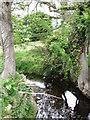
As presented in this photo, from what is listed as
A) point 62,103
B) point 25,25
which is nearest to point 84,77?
point 62,103

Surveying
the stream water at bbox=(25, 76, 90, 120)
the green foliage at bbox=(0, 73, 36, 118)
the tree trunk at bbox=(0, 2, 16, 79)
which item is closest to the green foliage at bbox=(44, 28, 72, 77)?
the stream water at bbox=(25, 76, 90, 120)

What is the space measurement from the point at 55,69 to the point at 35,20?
3867 millimetres

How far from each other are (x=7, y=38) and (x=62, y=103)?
3.31 meters

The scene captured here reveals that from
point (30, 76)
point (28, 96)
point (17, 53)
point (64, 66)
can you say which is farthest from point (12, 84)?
point (17, 53)

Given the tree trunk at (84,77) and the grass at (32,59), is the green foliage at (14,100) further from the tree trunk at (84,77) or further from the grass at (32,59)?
the grass at (32,59)

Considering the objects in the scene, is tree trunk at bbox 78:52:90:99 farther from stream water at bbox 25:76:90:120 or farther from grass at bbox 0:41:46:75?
grass at bbox 0:41:46:75

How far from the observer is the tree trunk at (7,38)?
506 cm

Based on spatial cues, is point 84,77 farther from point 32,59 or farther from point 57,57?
point 32,59

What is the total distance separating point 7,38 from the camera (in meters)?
5.36

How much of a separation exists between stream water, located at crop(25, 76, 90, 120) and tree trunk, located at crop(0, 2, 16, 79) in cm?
110

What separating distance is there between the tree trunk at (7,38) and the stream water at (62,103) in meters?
1.10

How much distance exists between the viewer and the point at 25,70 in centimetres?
1089

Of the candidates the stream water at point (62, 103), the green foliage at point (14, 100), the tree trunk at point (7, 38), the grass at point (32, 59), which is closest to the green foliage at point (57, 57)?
the grass at point (32, 59)

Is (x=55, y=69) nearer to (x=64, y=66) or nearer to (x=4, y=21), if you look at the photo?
(x=64, y=66)
